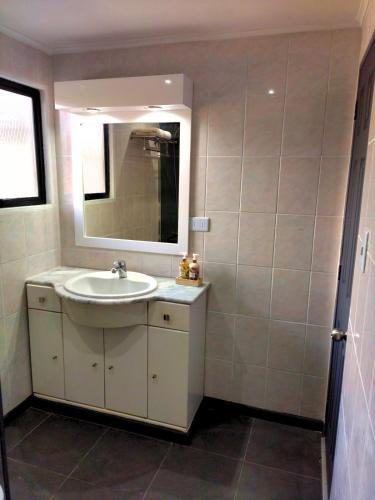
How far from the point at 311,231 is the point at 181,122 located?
39.2 inches

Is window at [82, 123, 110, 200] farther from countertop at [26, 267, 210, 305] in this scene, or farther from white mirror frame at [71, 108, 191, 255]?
countertop at [26, 267, 210, 305]

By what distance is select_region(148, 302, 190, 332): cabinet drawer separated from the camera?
2014 mm

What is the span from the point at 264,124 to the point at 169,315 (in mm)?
1202

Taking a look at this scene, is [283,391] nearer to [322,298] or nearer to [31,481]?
[322,298]

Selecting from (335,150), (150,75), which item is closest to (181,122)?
(150,75)

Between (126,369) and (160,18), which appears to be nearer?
(160,18)

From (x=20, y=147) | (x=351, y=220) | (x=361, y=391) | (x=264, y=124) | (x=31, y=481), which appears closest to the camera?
(x=361, y=391)

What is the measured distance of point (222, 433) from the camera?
7.36ft

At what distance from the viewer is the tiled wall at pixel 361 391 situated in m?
0.83

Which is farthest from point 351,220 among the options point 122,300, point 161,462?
point 161,462

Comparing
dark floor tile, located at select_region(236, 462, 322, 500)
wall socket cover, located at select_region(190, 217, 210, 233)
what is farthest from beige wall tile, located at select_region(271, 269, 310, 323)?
dark floor tile, located at select_region(236, 462, 322, 500)

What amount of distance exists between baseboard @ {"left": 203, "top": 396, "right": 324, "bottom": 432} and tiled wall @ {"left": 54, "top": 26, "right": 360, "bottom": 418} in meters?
0.04

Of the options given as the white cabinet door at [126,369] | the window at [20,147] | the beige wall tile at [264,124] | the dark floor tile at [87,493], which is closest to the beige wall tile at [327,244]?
the beige wall tile at [264,124]

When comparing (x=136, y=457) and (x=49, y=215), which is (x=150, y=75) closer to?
(x=49, y=215)
